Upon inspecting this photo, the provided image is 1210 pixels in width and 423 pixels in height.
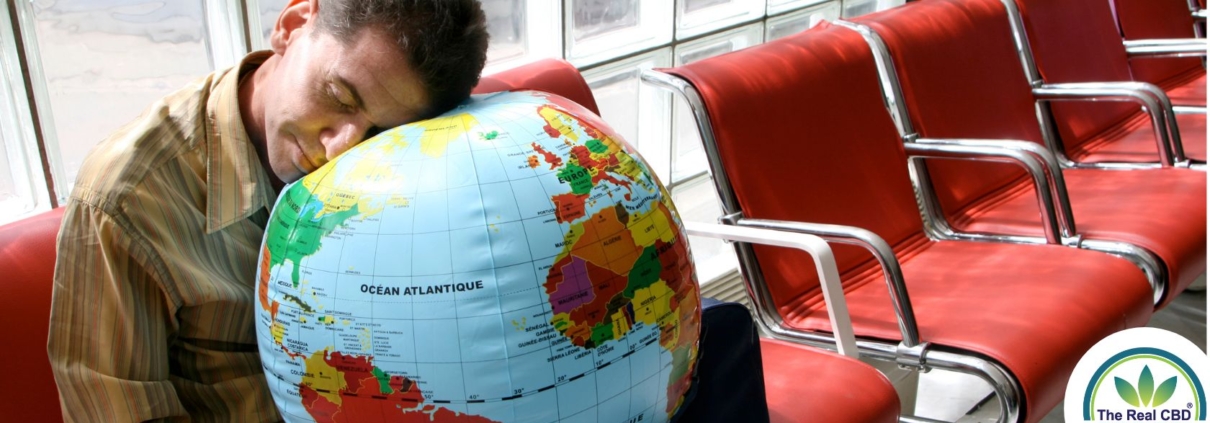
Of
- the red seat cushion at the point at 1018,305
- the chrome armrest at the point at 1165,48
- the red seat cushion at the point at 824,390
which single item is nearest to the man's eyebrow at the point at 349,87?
the red seat cushion at the point at 824,390

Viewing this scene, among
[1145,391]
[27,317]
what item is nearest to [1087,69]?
[1145,391]

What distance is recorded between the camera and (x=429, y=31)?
1.02 meters

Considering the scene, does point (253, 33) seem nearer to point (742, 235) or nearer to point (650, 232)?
point (742, 235)

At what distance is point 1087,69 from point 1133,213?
832 mm

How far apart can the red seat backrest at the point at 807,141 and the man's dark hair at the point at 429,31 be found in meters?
1.04

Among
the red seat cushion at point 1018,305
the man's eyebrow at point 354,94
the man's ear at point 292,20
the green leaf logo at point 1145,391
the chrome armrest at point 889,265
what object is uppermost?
the man's ear at point 292,20

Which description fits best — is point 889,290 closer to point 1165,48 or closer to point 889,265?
point 889,265

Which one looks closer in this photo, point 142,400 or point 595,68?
point 142,400

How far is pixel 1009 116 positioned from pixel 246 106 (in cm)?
206

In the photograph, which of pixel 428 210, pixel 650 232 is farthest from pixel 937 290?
pixel 428 210

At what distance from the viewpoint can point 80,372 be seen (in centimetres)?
114

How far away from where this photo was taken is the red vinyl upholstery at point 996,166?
2.36m

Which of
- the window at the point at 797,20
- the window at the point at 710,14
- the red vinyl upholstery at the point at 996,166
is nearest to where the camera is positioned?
the red vinyl upholstery at the point at 996,166

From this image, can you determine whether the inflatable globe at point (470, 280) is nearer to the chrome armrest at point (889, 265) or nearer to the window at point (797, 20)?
the chrome armrest at point (889, 265)
